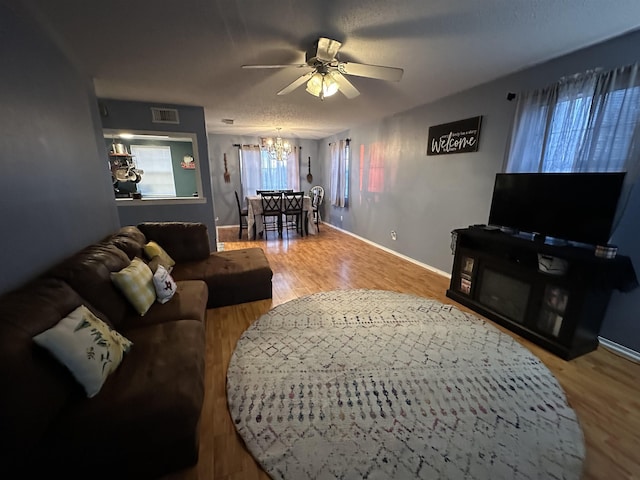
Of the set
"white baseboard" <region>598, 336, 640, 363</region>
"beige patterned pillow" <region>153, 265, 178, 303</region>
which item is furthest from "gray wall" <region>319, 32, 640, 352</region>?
"beige patterned pillow" <region>153, 265, 178, 303</region>

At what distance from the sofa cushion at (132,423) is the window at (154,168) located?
19.1ft

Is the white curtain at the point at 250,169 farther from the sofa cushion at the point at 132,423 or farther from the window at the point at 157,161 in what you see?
the sofa cushion at the point at 132,423

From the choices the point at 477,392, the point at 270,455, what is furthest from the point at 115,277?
the point at 477,392

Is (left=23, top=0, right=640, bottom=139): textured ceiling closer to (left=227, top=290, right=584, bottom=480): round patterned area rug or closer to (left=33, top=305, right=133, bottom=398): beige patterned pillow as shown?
(left=33, top=305, right=133, bottom=398): beige patterned pillow

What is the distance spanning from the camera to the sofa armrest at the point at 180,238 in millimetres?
2826

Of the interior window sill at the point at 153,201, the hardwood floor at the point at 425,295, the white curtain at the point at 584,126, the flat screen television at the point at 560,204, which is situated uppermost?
the white curtain at the point at 584,126

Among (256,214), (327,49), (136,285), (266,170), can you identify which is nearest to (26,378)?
(136,285)

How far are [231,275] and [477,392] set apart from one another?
223cm

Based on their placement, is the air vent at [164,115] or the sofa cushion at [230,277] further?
the air vent at [164,115]

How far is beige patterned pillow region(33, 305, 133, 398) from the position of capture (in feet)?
3.48

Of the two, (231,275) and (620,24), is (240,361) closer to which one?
(231,275)

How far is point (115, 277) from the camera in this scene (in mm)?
1721

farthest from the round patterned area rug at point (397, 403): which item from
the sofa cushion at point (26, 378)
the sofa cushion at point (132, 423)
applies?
the sofa cushion at point (26, 378)

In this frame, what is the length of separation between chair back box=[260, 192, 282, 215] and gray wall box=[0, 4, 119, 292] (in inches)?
129
